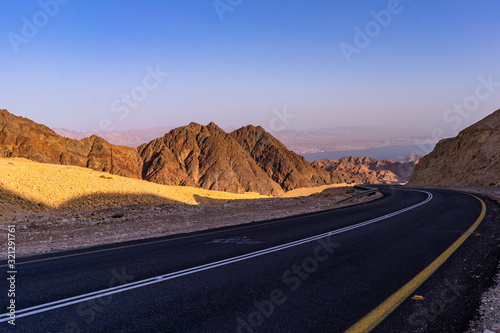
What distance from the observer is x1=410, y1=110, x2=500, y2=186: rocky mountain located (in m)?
45.8

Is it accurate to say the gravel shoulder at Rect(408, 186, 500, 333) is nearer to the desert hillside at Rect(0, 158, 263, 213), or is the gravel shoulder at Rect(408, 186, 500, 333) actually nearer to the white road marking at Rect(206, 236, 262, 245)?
the white road marking at Rect(206, 236, 262, 245)

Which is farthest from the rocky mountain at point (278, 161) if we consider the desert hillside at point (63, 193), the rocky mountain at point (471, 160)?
the desert hillside at point (63, 193)

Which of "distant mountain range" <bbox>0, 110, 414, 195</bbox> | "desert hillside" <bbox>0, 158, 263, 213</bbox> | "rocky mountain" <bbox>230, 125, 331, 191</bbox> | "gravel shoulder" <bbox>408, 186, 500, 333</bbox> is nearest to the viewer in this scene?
"gravel shoulder" <bbox>408, 186, 500, 333</bbox>

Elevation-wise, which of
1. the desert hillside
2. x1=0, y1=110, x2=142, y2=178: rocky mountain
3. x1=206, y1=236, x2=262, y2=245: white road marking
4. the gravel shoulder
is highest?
x1=0, y1=110, x2=142, y2=178: rocky mountain

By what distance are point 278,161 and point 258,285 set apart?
154600 millimetres

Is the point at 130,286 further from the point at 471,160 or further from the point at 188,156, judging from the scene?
the point at 188,156

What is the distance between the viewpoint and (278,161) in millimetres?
159625

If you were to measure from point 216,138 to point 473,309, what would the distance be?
150 metres

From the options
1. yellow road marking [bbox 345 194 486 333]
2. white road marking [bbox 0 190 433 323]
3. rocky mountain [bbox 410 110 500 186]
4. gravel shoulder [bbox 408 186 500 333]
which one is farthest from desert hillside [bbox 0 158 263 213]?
rocky mountain [bbox 410 110 500 186]

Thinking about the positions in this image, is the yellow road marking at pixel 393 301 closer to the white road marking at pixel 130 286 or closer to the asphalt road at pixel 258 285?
the asphalt road at pixel 258 285

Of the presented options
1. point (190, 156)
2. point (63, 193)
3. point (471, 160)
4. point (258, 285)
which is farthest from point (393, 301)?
point (190, 156)

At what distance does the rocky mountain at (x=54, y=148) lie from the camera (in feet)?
325

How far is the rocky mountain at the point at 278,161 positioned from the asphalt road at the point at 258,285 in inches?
5462

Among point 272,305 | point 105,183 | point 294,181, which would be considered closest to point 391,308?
point 272,305
